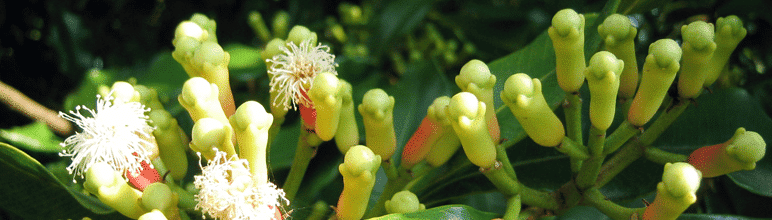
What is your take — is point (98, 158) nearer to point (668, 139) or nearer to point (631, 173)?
point (631, 173)

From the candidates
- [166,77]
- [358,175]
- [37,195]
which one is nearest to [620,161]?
[358,175]

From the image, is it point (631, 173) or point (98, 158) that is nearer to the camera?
point (98, 158)

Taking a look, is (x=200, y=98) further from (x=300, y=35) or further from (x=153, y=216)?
(x=300, y=35)

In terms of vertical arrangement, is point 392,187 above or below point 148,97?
below

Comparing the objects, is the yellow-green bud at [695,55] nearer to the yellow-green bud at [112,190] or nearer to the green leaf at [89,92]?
the yellow-green bud at [112,190]

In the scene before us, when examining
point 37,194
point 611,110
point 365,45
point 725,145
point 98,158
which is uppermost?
point 365,45

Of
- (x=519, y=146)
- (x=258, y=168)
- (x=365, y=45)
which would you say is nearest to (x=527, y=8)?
(x=365, y=45)

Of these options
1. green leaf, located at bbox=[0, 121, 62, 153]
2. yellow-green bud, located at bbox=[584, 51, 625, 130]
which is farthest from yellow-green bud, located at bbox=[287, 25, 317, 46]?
green leaf, located at bbox=[0, 121, 62, 153]

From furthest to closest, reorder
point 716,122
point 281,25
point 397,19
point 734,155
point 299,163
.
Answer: point 281,25 < point 397,19 < point 716,122 < point 299,163 < point 734,155
